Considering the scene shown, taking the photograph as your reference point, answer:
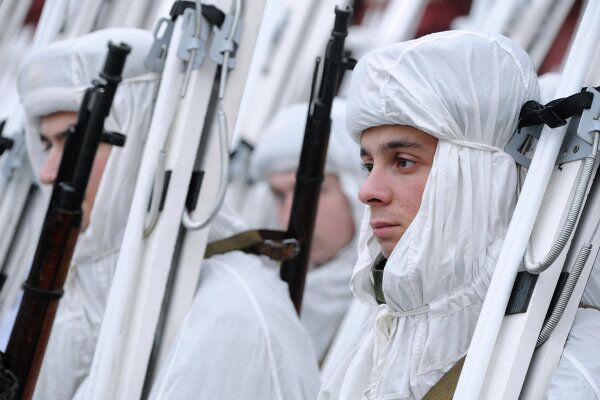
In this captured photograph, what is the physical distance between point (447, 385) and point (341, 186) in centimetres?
Answer: 230

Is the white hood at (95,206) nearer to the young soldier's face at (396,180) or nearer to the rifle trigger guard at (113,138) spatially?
the rifle trigger guard at (113,138)

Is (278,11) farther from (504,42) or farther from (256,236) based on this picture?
(504,42)

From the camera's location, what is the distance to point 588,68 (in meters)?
1.83

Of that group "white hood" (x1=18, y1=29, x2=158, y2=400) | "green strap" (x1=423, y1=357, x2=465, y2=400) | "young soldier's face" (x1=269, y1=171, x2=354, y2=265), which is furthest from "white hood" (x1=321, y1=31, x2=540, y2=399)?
"young soldier's face" (x1=269, y1=171, x2=354, y2=265)

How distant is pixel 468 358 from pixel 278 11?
4258 mm

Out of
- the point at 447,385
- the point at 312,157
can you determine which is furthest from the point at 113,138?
the point at 447,385

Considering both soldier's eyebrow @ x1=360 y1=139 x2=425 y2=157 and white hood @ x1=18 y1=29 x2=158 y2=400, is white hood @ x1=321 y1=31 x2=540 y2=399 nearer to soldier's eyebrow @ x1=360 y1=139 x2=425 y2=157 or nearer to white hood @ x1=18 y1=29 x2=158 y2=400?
soldier's eyebrow @ x1=360 y1=139 x2=425 y2=157

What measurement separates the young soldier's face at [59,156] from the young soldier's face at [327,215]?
113cm

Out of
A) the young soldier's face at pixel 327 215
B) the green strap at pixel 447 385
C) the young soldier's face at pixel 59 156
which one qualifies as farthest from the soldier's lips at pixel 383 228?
the young soldier's face at pixel 327 215

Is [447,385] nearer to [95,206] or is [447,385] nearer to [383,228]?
[383,228]

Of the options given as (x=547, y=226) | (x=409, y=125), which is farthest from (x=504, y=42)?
(x=547, y=226)

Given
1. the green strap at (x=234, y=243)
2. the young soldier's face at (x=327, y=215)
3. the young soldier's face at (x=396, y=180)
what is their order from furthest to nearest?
the young soldier's face at (x=327, y=215) < the green strap at (x=234, y=243) < the young soldier's face at (x=396, y=180)

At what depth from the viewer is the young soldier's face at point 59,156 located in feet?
9.69

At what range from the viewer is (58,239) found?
253 cm
